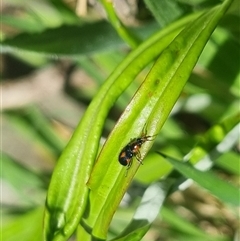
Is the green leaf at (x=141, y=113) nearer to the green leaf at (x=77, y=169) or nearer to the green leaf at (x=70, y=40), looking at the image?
the green leaf at (x=77, y=169)

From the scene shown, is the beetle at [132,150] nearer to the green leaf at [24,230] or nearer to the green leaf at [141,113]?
the green leaf at [141,113]

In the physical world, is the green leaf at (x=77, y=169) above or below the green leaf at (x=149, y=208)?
above

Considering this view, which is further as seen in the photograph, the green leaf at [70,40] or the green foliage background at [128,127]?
the green leaf at [70,40]

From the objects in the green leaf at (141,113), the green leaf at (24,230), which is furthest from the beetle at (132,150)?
the green leaf at (24,230)

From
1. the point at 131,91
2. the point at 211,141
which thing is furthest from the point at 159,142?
the point at 211,141

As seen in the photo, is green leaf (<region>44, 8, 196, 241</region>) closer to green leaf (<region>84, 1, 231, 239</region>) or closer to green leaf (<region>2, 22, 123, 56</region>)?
green leaf (<region>84, 1, 231, 239</region>)

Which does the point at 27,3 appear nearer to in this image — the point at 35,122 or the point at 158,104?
the point at 35,122

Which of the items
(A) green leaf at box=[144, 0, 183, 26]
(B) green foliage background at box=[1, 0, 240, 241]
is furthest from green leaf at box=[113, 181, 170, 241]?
(A) green leaf at box=[144, 0, 183, 26]
